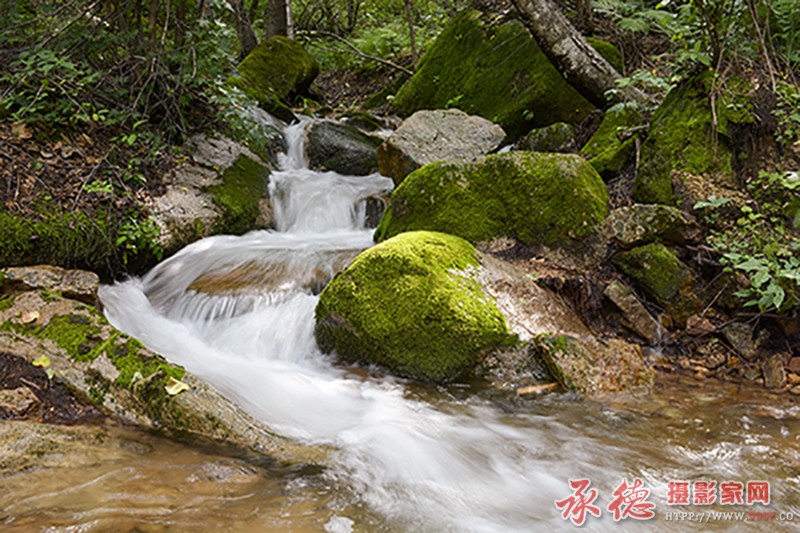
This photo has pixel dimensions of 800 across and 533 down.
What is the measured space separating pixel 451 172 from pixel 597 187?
4.85ft

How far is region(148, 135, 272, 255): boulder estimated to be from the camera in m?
5.68

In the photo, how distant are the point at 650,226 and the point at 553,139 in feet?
9.24

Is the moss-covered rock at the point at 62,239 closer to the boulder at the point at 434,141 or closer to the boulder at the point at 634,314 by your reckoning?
the boulder at the point at 434,141

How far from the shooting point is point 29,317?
3424 millimetres

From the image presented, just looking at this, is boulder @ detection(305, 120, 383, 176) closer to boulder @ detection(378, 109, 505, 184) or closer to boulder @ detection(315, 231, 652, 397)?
boulder @ detection(378, 109, 505, 184)

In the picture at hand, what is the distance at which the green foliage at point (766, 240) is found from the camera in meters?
3.53

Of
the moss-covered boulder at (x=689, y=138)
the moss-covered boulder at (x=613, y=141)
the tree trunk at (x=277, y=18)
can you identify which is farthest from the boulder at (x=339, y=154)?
the tree trunk at (x=277, y=18)

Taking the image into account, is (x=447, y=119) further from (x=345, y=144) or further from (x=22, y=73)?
(x=22, y=73)

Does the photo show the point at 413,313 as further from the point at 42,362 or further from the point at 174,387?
the point at 42,362

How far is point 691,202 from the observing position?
4414 mm

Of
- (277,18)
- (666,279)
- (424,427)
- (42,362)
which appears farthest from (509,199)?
(277,18)

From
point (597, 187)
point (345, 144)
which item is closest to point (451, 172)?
point (597, 187)

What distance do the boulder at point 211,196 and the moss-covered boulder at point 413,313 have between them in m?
2.42

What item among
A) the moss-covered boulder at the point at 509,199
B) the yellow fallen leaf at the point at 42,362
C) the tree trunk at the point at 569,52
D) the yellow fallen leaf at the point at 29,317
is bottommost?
the yellow fallen leaf at the point at 42,362
